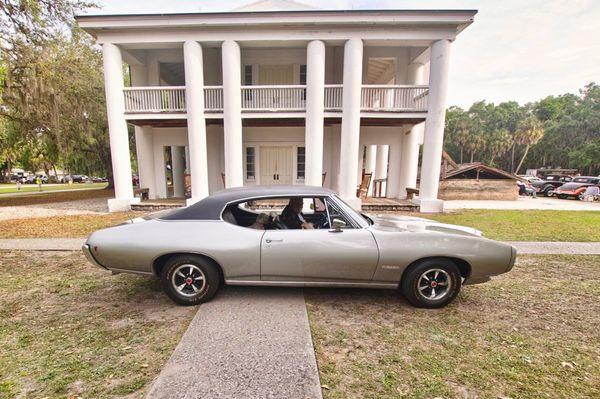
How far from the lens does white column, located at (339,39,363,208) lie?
31.9 feet

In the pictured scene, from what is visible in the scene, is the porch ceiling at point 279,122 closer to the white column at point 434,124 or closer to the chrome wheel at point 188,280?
the white column at point 434,124

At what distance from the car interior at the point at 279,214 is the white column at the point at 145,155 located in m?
10.5

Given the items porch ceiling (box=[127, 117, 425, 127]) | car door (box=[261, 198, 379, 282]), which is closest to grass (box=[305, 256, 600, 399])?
car door (box=[261, 198, 379, 282])

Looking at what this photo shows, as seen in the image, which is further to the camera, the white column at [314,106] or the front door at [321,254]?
the white column at [314,106]

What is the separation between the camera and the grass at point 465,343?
2129 millimetres

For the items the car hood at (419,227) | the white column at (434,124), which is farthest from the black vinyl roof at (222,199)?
the white column at (434,124)

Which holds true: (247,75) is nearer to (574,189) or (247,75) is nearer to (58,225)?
(58,225)

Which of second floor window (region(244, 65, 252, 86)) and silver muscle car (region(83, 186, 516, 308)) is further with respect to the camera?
second floor window (region(244, 65, 252, 86))

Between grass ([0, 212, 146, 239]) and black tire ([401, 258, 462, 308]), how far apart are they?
7.56 meters

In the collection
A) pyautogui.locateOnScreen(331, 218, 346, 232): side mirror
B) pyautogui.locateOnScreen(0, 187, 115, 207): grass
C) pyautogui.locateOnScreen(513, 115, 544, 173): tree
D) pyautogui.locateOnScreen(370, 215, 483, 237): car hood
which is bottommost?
pyautogui.locateOnScreen(0, 187, 115, 207): grass

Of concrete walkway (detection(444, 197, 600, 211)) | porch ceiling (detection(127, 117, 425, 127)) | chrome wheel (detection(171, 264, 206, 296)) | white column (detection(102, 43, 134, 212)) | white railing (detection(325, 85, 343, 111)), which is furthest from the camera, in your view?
concrete walkway (detection(444, 197, 600, 211))

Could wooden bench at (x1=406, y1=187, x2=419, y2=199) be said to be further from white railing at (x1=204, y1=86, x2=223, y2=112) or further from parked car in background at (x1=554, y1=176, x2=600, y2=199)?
parked car in background at (x1=554, y1=176, x2=600, y2=199)

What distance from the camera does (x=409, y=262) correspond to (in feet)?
10.5

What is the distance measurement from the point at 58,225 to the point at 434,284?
9.93m
